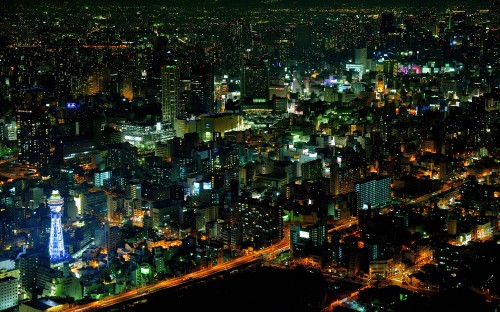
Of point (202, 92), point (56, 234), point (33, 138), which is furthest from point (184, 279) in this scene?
point (202, 92)

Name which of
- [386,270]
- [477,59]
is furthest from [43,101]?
[477,59]

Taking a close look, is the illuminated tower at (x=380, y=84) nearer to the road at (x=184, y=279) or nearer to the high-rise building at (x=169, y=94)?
the high-rise building at (x=169, y=94)

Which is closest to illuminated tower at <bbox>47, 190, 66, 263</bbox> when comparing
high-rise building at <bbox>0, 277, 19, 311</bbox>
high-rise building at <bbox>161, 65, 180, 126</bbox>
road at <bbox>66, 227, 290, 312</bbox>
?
high-rise building at <bbox>0, 277, 19, 311</bbox>

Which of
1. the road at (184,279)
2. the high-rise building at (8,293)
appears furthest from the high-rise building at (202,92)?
the high-rise building at (8,293)

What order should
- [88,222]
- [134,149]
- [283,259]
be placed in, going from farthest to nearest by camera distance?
[134,149] → [88,222] → [283,259]

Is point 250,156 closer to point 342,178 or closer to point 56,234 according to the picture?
point 342,178

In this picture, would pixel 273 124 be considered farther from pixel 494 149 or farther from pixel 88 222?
pixel 88 222
